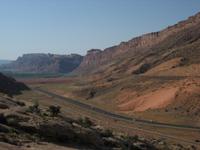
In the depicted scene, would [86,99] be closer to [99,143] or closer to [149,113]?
[149,113]

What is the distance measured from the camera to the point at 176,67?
162625 mm

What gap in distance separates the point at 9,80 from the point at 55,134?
431 ft

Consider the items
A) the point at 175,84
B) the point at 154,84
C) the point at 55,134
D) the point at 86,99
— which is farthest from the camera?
the point at 86,99

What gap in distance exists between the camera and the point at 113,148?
2977 centimetres

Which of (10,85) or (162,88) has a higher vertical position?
(162,88)

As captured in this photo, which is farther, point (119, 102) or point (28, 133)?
point (119, 102)

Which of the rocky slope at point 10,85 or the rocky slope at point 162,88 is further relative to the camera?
the rocky slope at point 10,85

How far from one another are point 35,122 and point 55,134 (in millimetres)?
1426

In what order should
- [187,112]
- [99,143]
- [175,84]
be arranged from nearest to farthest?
[99,143]
[187,112]
[175,84]

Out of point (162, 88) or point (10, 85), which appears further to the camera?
point (10, 85)

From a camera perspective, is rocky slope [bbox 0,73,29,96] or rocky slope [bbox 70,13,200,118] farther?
rocky slope [bbox 0,73,29,96]

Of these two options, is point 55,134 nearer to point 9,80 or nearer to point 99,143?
point 99,143

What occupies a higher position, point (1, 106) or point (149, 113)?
point (1, 106)

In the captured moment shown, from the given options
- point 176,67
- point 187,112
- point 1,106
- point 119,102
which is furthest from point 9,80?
point 1,106
